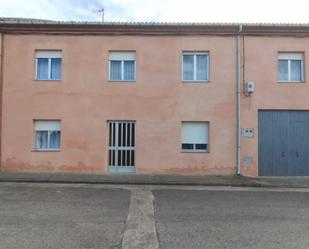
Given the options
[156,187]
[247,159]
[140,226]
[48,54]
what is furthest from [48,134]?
[140,226]

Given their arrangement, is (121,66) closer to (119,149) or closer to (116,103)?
(116,103)

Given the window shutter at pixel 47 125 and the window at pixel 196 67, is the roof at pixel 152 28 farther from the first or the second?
the window shutter at pixel 47 125

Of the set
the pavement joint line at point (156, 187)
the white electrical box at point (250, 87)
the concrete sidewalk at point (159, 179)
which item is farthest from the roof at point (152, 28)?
the pavement joint line at point (156, 187)

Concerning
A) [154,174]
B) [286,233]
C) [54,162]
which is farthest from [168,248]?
[54,162]

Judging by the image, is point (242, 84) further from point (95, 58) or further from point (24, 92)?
point (24, 92)

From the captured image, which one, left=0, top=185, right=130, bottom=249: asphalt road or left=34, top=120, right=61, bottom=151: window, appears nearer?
left=0, top=185, right=130, bottom=249: asphalt road

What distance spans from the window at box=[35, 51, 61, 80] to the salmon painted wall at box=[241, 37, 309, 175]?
827 centimetres

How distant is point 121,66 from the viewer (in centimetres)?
1769

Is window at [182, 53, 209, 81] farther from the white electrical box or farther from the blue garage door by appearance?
the blue garage door

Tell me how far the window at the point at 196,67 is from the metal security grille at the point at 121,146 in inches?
129

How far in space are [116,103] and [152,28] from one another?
3.64 metres

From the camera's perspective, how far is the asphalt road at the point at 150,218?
6.77 metres

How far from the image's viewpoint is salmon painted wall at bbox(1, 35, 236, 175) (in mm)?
17219

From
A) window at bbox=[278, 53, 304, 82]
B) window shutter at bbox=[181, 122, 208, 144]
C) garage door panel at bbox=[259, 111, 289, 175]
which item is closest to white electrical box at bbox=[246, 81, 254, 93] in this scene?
garage door panel at bbox=[259, 111, 289, 175]
